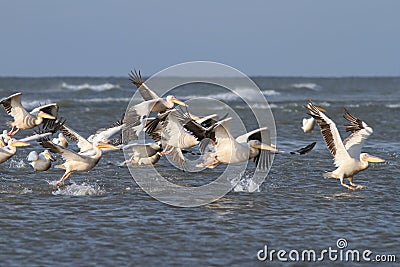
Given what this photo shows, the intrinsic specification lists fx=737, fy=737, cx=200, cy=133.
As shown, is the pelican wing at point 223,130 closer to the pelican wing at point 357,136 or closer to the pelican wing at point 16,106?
the pelican wing at point 357,136

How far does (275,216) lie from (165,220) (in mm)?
1352

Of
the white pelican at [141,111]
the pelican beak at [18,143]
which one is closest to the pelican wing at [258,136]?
the white pelican at [141,111]

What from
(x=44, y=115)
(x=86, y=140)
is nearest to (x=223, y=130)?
(x=86, y=140)

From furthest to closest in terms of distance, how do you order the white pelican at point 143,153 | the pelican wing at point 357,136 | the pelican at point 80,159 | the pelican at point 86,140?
1. the white pelican at point 143,153
2. the pelican at point 86,140
3. the pelican wing at point 357,136
4. the pelican at point 80,159

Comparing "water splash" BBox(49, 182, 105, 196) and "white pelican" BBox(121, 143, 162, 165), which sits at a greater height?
"white pelican" BBox(121, 143, 162, 165)

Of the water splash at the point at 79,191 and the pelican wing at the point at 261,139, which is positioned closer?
the water splash at the point at 79,191

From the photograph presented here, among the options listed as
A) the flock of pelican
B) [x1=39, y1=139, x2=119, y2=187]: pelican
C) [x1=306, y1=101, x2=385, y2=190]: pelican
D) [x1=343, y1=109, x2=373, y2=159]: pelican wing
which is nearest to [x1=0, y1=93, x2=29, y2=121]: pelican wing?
the flock of pelican

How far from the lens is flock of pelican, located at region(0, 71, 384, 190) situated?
10242 millimetres

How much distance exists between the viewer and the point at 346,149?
10914 millimetres

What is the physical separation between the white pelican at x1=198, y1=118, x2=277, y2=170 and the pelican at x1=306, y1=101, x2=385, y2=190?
0.78 m

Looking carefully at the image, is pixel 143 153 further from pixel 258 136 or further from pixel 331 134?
pixel 331 134

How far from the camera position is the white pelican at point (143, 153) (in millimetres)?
12547

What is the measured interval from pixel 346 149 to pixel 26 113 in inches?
244

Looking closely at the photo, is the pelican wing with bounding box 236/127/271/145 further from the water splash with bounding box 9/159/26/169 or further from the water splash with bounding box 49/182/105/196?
the water splash with bounding box 9/159/26/169
